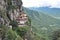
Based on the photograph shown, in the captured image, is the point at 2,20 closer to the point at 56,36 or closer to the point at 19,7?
the point at 19,7

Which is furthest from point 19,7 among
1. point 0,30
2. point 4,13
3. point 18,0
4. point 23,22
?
point 0,30

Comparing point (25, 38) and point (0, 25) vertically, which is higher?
point (0, 25)

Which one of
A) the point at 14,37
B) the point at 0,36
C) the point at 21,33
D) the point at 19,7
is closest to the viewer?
the point at 0,36

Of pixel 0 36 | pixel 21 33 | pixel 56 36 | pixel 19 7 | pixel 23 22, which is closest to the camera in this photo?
pixel 0 36

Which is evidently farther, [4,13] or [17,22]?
[17,22]

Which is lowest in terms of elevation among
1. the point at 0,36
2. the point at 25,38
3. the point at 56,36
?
the point at 56,36

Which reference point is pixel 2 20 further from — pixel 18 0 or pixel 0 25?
pixel 18 0

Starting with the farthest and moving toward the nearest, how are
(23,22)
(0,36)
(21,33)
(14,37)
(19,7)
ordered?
(19,7)
(23,22)
(21,33)
(14,37)
(0,36)

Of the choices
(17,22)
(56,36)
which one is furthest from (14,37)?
(56,36)

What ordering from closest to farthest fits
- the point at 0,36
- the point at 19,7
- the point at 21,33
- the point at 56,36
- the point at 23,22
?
the point at 0,36
the point at 21,33
the point at 23,22
the point at 19,7
the point at 56,36
